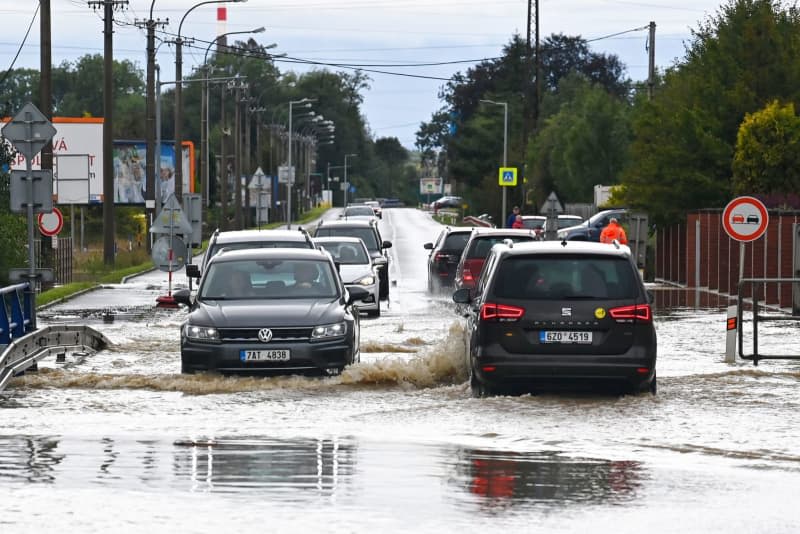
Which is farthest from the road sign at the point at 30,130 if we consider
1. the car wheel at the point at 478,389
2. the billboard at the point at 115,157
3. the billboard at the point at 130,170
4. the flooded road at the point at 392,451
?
the billboard at the point at 130,170

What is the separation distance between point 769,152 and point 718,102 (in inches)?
160

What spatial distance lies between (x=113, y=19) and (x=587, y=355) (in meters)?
37.4

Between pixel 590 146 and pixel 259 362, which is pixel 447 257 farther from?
pixel 590 146

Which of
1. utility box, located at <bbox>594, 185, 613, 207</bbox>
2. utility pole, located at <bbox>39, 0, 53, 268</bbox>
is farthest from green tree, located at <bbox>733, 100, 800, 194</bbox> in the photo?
utility box, located at <bbox>594, 185, 613, 207</bbox>

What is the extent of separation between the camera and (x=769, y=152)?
38.7 metres

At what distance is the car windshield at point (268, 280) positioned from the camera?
1794 centimetres

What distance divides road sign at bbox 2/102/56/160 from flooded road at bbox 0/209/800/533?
289 cm

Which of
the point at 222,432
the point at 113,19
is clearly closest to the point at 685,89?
the point at 113,19

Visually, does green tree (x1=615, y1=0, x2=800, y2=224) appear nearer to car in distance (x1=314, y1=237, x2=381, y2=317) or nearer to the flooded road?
car in distance (x1=314, y1=237, x2=381, y2=317)

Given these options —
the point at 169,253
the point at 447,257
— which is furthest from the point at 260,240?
the point at 447,257

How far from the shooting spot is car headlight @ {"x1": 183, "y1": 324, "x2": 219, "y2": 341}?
54.7 feet

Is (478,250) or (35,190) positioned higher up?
(35,190)

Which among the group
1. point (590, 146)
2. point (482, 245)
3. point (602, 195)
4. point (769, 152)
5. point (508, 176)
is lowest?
point (482, 245)

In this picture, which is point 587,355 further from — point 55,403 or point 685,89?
point 685,89
